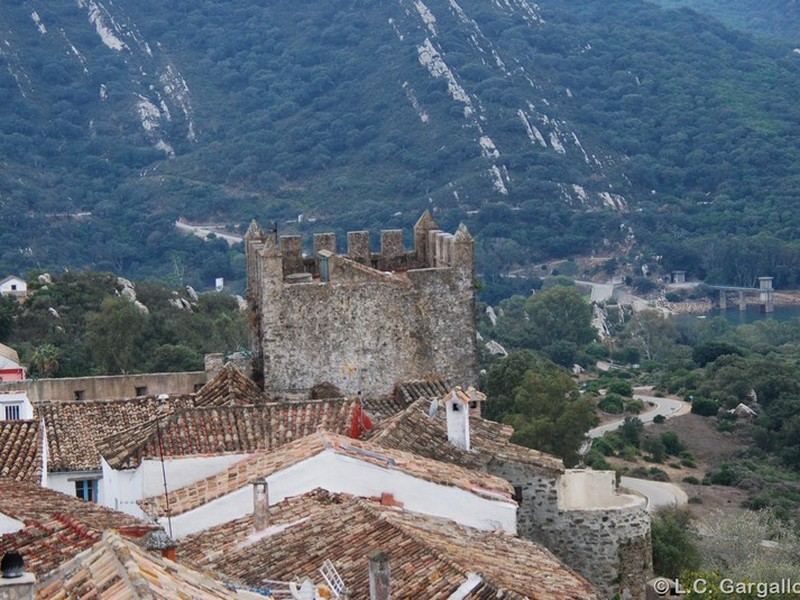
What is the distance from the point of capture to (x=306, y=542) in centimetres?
1630

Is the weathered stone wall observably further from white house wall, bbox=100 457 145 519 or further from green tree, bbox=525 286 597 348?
green tree, bbox=525 286 597 348

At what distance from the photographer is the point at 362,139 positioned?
12825cm

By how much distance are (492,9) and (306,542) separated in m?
129

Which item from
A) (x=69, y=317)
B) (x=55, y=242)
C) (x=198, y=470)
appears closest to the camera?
(x=198, y=470)

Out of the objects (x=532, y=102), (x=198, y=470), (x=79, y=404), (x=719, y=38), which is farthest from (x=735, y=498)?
(x=719, y=38)

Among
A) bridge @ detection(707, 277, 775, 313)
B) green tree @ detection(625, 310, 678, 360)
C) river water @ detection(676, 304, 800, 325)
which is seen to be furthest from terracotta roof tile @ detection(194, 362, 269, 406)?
bridge @ detection(707, 277, 775, 313)

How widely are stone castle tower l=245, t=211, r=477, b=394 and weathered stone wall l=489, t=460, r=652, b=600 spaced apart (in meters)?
5.74

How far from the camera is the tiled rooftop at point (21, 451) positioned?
20969 mm

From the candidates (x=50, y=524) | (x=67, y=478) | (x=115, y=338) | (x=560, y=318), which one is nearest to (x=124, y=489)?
(x=67, y=478)

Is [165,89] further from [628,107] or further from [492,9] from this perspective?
[628,107]

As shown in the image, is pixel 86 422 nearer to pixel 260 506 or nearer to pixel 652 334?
pixel 260 506

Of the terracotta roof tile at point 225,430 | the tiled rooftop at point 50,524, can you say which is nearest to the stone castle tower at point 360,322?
the terracotta roof tile at point 225,430

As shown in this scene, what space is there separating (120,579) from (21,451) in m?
11.3

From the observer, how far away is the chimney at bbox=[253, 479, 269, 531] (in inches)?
674
